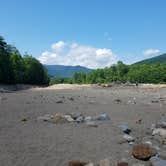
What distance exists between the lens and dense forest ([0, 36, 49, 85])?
7231 centimetres

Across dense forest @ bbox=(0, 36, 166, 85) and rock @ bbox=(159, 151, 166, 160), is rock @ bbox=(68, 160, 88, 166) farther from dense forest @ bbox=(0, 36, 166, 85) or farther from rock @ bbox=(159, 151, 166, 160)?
dense forest @ bbox=(0, 36, 166, 85)

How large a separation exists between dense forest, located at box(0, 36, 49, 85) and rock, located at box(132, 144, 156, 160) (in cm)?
6274

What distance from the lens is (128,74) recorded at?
104562mm

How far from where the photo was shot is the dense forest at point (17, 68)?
72.3m

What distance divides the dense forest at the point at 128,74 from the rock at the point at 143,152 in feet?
277

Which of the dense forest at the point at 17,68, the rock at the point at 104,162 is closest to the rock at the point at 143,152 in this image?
the rock at the point at 104,162

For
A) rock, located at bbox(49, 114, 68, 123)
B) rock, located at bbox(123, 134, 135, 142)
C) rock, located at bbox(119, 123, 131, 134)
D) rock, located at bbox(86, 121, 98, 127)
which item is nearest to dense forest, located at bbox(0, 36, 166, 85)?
rock, located at bbox(49, 114, 68, 123)

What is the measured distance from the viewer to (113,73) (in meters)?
114

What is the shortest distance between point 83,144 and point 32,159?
2239mm

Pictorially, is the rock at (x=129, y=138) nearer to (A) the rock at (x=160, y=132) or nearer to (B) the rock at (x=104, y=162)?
(A) the rock at (x=160, y=132)

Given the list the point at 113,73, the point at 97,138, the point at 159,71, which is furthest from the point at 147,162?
the point at 113,73

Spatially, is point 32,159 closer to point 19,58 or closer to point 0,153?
point 0,153

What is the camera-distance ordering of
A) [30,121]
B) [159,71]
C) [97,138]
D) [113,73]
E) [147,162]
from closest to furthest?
1. [147,162]
2. [97,138]
3. [30,121]
4. [159,71]
5. [113,73]

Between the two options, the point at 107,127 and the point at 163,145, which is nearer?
the point at 163,145
